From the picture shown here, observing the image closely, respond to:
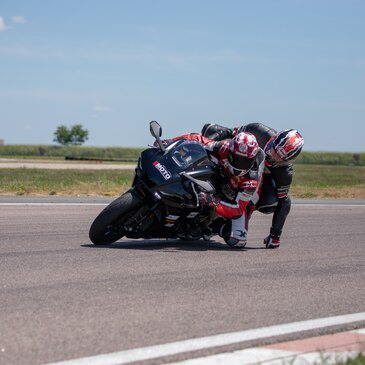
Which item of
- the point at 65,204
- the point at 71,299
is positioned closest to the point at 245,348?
the point at 71,299

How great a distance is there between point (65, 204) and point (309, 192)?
392 inches

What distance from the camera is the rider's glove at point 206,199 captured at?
9.30 meters

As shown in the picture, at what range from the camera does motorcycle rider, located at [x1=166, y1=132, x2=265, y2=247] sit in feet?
31.0

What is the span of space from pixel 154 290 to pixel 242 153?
2930mm

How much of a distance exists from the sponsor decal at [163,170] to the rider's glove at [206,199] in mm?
412

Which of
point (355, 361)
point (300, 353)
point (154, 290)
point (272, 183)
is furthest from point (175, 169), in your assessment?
point (355, 361)

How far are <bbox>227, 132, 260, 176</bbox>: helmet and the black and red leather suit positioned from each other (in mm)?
679

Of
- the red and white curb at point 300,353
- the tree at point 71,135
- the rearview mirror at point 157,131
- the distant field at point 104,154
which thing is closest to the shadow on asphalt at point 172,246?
the rearview mirror at point 157,131

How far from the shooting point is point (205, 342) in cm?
525

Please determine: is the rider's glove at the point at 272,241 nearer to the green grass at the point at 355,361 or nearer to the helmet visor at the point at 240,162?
the helmet visor at the point at 240,162

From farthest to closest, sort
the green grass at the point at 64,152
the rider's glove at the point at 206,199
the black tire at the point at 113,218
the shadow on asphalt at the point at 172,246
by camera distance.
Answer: the green grass at the point at 64,152 < the shadow on asphalt at the point at 172,246 < the rider's glove at the point at 206,199 < the black tire at the point at 113,218

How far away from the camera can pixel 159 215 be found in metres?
9.34

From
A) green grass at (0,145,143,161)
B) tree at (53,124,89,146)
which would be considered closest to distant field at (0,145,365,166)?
green grass at (0,145,143,161)

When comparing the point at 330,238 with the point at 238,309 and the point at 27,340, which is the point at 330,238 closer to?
the point at 238,309
